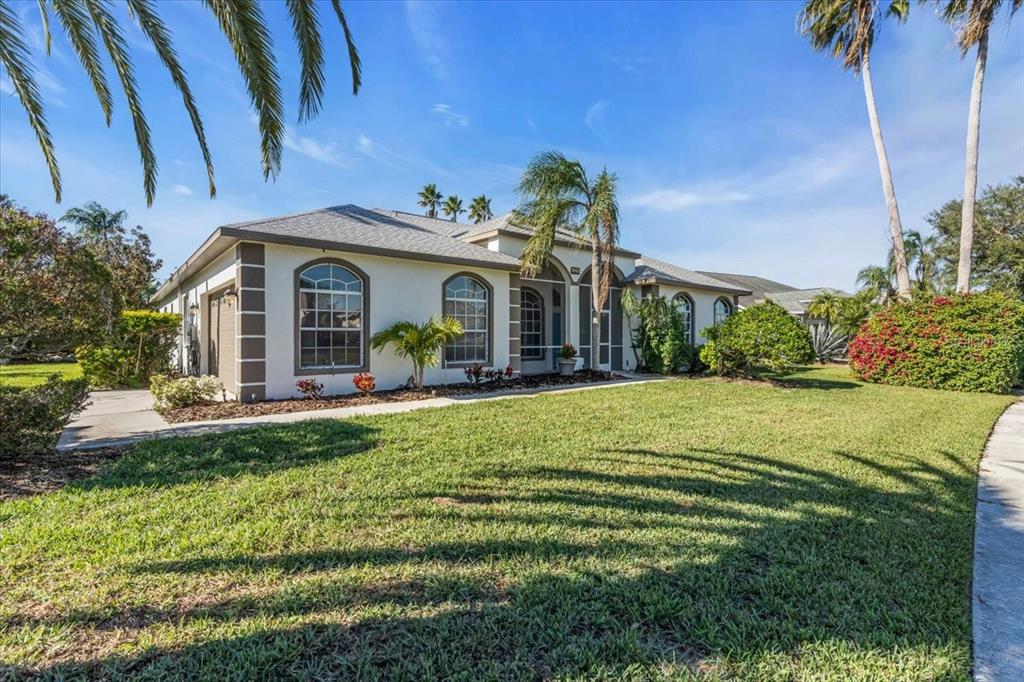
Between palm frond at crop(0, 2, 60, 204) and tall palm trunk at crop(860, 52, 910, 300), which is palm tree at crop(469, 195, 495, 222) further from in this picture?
Result: palm frond at crop(0, 2, 60, 204)

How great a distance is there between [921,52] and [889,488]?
1901 cm

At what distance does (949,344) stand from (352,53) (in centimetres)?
1685

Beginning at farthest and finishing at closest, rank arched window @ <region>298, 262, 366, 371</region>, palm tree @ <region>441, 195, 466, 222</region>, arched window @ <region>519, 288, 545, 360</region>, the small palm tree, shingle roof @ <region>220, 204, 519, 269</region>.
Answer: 1. palm tree @ <region>441, 195, 466, 222</region>
2. arched window @ <region>519, 288, 545, 360</region>
3. the small palm tree
4. arched window @ <region>298, 262, 366, 371</region>
5. shingle roof @ <region>220, 204, 519, 269</region>

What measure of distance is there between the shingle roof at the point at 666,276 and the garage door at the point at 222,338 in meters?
13.6

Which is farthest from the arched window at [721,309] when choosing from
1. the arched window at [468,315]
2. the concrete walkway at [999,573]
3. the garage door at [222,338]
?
the garage door at [222,338]

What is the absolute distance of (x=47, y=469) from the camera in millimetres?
5523

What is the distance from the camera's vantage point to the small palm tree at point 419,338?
1138 centimetres

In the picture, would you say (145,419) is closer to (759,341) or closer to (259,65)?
(259,65)

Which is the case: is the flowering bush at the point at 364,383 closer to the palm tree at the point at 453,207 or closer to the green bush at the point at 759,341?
the green bush at the point at 759,341

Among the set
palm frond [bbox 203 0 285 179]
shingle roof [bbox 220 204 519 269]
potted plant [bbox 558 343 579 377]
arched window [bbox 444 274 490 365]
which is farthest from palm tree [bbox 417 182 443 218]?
palm frond [bbox 203 0 285 179]

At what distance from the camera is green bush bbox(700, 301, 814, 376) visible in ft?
42.3

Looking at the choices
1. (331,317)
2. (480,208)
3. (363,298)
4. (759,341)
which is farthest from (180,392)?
(480,208)

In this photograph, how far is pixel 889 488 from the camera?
509cm

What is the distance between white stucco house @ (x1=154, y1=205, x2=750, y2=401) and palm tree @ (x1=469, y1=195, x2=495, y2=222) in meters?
16.5
